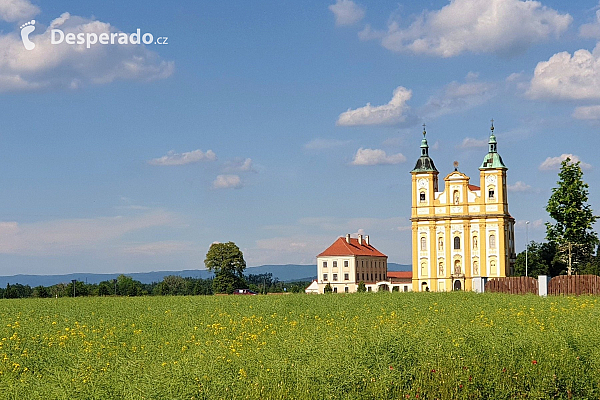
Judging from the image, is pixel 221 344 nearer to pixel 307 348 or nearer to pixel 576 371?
pixel 307 348

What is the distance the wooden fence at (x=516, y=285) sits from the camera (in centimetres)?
4322

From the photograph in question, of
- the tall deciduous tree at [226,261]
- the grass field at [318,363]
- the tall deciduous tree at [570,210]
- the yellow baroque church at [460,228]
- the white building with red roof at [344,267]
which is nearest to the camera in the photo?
the grass field at [318,363]

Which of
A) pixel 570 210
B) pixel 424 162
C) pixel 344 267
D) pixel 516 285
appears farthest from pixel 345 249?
pixel 516 285

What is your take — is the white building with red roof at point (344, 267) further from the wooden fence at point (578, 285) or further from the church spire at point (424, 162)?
the wooden fence at point (578, 285)

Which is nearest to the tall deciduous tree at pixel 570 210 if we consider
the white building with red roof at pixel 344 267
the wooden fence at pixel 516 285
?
the wooden fence at pixel 516 285

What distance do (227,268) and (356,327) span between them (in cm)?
8214

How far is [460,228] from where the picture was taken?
9675 cm

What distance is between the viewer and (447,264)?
96.3m

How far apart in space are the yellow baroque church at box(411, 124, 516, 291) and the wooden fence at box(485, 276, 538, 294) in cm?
4761

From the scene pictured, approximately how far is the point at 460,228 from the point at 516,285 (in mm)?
53120

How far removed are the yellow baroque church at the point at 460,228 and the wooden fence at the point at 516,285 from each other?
47615mm

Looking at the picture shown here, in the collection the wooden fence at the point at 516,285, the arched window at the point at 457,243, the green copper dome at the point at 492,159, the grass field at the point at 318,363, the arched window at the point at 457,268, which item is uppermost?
the green copper dome at the point at 492,159

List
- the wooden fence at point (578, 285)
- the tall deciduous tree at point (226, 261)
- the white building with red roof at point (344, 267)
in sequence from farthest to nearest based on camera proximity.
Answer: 1. the white building with red roof at point (344, 267)
2. the tall deciduous tree at point (226, 261)
3. the wooden fence at point (578, 285)

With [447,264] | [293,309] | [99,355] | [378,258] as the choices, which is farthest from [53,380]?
[378,258]
